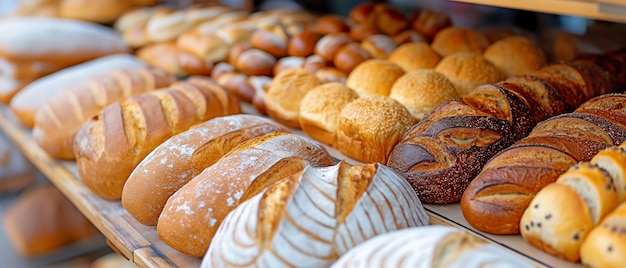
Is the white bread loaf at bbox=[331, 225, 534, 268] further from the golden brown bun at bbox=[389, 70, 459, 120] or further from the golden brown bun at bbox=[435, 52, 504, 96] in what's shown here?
the golden brown bun at bbox=[435, 52, 504, 96]

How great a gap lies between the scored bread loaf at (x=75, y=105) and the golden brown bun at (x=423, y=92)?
3.25 feet

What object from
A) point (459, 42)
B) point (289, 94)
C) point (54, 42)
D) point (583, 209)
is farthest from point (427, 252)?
point (54, 42)

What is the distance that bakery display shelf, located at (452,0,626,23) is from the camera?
4.41ft

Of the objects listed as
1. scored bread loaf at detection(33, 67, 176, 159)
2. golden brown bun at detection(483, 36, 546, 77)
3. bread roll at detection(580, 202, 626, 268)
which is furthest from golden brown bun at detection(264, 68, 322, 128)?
bread roll at detection(580, 202, 626, 268)

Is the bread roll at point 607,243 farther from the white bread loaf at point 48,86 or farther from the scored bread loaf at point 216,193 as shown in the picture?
the white bread loaf at point 48,86

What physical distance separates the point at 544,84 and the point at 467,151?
1.36ft

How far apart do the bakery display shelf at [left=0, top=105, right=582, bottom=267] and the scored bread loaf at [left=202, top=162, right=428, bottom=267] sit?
0.75 feet

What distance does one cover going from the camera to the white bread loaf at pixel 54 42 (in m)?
2.96

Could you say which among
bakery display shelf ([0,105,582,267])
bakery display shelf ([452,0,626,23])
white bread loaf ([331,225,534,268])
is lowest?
bakery display shelf ([0,105,582,267])

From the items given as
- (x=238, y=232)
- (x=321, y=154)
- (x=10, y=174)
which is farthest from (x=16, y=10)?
(x=238, y=232)

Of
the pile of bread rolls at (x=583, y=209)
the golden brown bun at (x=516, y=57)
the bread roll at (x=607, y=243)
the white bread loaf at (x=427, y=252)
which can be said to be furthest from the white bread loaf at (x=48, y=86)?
the bread roll at (x=607, y=243)

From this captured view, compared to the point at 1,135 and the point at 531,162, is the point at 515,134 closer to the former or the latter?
the point at 531,162

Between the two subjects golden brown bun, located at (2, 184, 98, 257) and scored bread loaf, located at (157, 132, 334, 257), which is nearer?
scored bread loaf, located at (157, 132, 334, 257)

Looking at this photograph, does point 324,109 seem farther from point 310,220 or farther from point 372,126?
point 310,220
